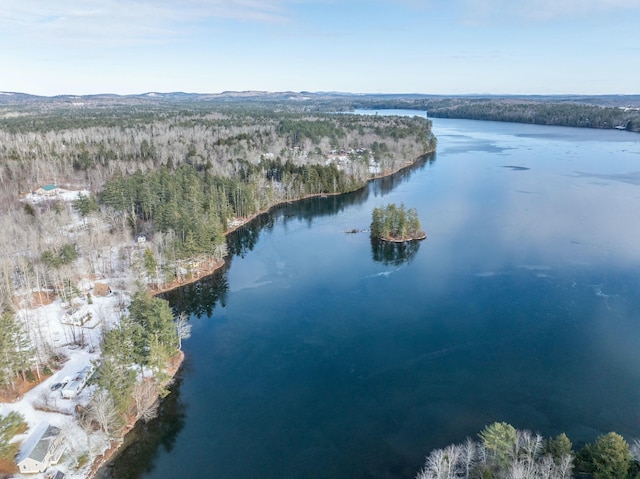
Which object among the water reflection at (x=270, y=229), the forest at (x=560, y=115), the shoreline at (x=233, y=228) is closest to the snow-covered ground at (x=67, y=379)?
the shoreline at (x=233, y=228)

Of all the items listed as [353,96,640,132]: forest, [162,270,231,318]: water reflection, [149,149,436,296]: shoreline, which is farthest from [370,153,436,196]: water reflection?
[353,96,640,132]: forest

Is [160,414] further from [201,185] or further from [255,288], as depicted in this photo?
[201,185]

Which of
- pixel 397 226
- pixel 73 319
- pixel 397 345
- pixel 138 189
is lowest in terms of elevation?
pixel 397 345

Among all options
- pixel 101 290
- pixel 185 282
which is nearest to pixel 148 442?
pixel 101 290

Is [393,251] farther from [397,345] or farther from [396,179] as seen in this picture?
[396,179]

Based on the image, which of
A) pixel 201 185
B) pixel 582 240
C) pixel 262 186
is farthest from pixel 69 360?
pixel 582 240

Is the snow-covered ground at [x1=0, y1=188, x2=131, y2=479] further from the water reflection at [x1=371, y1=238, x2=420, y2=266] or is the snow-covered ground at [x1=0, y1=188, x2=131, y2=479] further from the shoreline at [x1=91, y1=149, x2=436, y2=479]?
the water reflection at [x1=371, y1=238, x2=420, y2=266]
